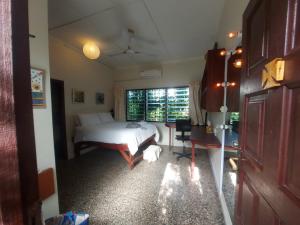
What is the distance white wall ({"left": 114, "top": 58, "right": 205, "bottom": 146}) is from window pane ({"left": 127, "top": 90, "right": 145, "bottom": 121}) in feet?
0.86

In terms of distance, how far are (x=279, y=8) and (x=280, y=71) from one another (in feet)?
0.88

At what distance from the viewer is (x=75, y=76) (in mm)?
3613

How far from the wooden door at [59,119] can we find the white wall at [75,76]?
119mm

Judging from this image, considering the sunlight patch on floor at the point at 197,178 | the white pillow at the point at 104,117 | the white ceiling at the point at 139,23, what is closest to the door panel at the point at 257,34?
the white ceiling at the point at 139,23

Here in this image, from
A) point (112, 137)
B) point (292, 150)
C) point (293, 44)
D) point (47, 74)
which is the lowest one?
point (112, 137)

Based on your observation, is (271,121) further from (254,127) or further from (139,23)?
(139,23)

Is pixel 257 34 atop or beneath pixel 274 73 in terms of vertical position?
atop

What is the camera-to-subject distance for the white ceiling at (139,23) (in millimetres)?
2086

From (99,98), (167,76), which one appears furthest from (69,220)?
(167,76)

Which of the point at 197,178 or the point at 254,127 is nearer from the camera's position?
the point at 254,127

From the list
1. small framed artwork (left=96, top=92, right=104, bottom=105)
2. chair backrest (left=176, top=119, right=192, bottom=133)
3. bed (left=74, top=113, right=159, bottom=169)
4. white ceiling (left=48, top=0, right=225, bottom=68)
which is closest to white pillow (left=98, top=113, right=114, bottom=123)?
bed (left=74, top=113, right=159, bottom=169)

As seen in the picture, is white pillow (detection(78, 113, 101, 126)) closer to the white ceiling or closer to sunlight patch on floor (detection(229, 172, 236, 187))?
the white ceiling

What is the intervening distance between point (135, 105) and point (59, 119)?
8.22 feet

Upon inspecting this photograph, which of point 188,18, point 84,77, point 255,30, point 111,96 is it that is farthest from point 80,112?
point 255,30
